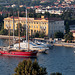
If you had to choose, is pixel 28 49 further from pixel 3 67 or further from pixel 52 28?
pixel 52 28

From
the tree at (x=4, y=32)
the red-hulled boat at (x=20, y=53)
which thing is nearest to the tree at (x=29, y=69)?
the red-hulled boat at (x=20, y=53)

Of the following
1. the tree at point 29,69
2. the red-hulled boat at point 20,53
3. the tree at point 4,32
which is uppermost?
the tree at point 4,32

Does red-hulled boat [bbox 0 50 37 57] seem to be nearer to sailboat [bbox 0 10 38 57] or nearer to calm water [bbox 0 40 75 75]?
sailboat [bbox 0 10 38 57]

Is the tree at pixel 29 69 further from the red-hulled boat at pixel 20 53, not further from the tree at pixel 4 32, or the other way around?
A: the tree at pixel 4 32

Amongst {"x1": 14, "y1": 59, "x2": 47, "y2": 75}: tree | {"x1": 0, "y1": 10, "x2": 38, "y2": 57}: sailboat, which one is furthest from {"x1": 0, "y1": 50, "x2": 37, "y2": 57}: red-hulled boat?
{"x1": 14, "y1": 59, "x2": 47, "y2": 75}: tree

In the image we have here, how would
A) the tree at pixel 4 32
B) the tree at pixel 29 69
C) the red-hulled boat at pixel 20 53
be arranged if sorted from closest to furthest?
1. the tree at pixel 29 69
2. the red-hulled boat at pixel 20 53
3. the tree at pixel 4 32

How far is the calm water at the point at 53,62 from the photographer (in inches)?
742

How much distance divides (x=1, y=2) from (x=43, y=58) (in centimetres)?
6693

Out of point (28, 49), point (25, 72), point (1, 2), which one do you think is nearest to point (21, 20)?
point (28, 49)

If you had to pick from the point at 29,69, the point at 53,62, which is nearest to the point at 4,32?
the point at 53,62

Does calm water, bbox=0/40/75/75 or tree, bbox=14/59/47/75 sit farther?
calm water, bbox=0/40/75/75

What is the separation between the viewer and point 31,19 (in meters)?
36.0

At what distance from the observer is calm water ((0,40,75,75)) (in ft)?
61.8

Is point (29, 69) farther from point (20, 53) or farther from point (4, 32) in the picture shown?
point (4, 32)
